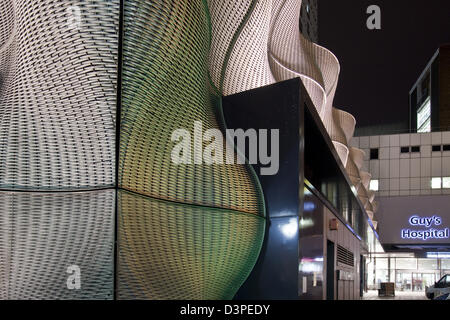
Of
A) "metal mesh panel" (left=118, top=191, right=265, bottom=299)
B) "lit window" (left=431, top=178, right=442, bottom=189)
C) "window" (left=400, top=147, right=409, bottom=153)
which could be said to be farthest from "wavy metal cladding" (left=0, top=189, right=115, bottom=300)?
"window" (left=400, top=147, right=409, bottom=153)

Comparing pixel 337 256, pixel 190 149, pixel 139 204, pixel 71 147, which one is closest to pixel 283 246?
pixel 190 149

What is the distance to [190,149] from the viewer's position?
284 inches

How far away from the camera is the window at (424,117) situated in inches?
3423

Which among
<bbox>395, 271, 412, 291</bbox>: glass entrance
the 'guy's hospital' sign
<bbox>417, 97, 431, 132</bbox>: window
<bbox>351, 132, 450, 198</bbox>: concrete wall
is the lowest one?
<bbox>395, 271, 412, 291</bbox>: glass entrance

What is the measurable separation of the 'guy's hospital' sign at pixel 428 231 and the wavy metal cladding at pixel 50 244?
1742 inches

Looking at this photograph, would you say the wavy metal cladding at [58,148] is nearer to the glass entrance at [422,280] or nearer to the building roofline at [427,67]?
the glass entrance at [422,280]

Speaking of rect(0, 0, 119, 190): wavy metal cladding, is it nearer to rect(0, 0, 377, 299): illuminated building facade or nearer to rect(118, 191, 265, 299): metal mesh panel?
rect(0, 0, 377, 299): illuminated building facade

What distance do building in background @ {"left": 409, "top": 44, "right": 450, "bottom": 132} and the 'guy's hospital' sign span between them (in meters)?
29.7

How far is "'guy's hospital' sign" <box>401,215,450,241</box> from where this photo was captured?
45875mm

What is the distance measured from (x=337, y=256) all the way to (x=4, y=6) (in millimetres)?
11335

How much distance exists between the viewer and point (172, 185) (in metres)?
6.86

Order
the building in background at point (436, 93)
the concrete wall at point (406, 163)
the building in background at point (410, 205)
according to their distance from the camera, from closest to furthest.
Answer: the building in background at point (410, 205) < the concrete wall at point (406, 163) < the building in background at point (436, 93)

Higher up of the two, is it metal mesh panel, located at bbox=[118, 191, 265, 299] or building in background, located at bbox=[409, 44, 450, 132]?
building in background, located at bbox=[409, 44, 450, 132]

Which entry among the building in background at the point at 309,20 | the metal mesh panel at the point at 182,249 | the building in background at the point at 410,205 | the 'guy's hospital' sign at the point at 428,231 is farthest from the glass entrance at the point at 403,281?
the metal mesh panel at the point at 182,249
